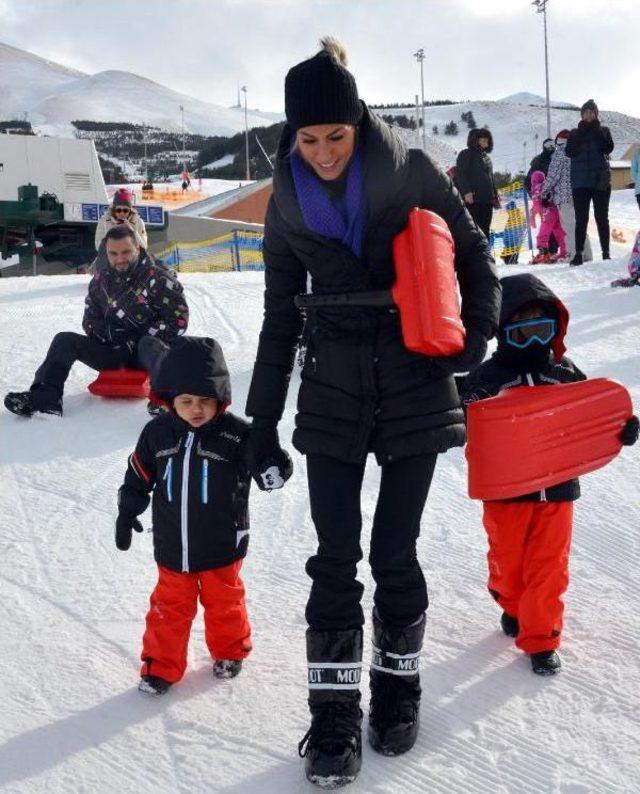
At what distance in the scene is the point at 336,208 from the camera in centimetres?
196

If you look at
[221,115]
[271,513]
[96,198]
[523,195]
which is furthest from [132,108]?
[271,513]

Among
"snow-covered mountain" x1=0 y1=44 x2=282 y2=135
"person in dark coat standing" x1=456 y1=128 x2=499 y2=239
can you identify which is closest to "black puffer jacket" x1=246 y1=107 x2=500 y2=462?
"person in dark coat standing" x1=456 y1=128 x2=499 y2=239

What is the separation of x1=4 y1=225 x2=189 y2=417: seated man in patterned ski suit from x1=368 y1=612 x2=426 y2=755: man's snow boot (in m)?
3.45

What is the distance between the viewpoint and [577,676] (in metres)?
2.42

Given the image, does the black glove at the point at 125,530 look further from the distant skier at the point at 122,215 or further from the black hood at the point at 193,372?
the distant skier at the point at 122,215

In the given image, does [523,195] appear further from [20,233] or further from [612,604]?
[612,604]

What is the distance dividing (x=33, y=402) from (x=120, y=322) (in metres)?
0.75

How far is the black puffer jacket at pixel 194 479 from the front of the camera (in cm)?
243

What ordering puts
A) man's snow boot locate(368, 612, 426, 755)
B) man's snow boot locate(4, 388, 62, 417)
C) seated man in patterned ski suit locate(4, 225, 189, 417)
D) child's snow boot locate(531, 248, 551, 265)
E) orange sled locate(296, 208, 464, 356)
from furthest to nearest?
child's snow boot locate(531, 248, 551, 265) → seated man in patterned ski suit locate(4, 225, 189, 417) → man's snow boot locate(4, 388, 62, 417) → man's snow boot locate(368, 612, 426, 755) → orange sled locate(296, 208, 464, 356)

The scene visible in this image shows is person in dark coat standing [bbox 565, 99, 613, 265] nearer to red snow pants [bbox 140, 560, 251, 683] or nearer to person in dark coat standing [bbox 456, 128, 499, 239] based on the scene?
person in dark coat standing [bbox 456, 128, 499, 239]

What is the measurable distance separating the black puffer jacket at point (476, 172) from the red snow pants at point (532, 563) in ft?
24.0

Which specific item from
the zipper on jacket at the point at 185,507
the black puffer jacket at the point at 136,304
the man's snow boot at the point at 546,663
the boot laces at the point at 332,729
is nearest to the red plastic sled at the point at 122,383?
the black puffer jacket at the point at 136,304

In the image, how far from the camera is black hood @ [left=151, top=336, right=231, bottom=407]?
247cm

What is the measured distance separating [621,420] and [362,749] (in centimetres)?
121
